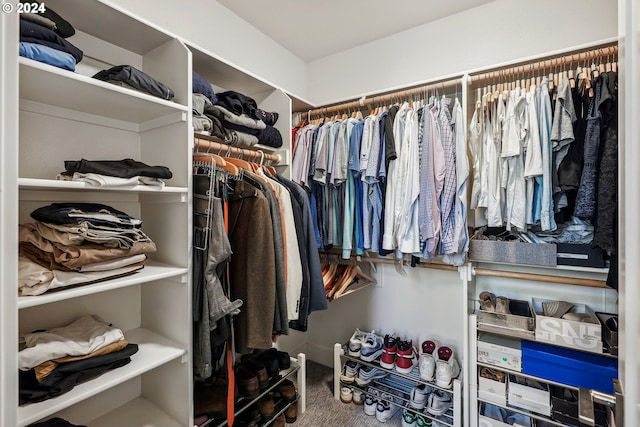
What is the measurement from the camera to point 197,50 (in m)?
1.37

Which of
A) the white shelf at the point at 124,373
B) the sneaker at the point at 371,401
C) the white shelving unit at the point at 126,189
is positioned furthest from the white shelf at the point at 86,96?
the sneaker at the point at 371,401

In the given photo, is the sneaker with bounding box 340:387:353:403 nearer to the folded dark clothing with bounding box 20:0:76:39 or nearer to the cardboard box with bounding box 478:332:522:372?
the cardboard box with bounding box 478:332:522:372

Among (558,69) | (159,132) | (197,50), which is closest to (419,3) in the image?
(558,69)

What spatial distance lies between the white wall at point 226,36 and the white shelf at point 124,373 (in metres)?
1.41

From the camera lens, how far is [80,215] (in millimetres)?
1014

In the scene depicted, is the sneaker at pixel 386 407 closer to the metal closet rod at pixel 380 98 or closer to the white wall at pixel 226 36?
the metal closet rod at pixel 380 98

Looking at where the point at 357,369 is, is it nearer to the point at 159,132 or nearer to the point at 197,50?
the point at 159,132

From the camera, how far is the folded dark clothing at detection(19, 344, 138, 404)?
0.92 meters

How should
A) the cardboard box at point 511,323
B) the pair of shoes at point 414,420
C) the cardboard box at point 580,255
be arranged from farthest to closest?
the pair of shoes at point 414,420, the cardboard box at point 511,323, the cardboard box at point 580,255

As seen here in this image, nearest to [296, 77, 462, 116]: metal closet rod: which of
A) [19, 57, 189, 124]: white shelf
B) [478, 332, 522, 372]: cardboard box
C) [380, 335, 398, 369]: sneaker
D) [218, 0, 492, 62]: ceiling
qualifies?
[218, 0, 492, 62]: ceiling

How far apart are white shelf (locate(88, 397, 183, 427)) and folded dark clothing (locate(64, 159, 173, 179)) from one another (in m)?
1.05

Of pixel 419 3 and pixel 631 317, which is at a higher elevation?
pixel 419 3

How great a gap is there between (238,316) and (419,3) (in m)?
2.11

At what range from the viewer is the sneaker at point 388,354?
190cm
